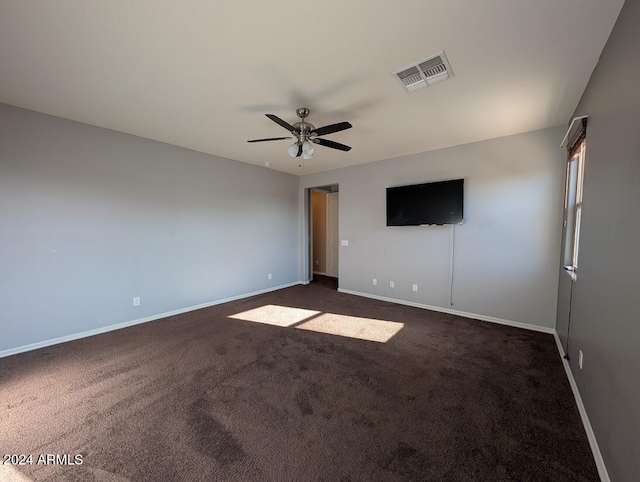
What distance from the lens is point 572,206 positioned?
2.83 m

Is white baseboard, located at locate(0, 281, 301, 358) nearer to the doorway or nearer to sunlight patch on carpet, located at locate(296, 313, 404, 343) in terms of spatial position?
sunlight patch on carpet, located at locate(296, 313, 404, 343)

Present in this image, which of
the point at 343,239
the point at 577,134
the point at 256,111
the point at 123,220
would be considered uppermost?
the point at 256,111

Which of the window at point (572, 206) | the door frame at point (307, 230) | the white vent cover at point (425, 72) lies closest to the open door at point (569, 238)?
the window at point (572, 206)

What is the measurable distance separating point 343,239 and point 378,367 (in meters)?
3.22

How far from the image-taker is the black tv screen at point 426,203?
3.91 metres

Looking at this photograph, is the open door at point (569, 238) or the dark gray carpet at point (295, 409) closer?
the dark gray carpet at point (295, 409)

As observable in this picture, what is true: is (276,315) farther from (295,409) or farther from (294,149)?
(294,149)

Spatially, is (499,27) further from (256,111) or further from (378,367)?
(378,367)

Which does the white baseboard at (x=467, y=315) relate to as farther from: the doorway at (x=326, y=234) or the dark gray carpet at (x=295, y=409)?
the doorway at (x=326, y=234)

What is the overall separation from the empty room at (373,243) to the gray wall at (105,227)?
0.02 meters

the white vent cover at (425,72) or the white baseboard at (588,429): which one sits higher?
the white vent cover at (425,72)

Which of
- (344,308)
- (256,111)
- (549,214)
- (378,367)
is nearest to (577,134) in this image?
(549,214)

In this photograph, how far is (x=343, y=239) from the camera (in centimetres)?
547

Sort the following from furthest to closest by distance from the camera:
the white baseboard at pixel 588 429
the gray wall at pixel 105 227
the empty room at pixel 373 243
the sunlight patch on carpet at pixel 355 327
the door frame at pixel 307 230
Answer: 1. the door frame at pixel 307 230
2. the sunlight patch on carpet at pixel 355 327
3. the gray wall at pixel 105 227
4. the empty room at pixel 373 243
5. the white baseboard at pixel 588 429
